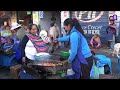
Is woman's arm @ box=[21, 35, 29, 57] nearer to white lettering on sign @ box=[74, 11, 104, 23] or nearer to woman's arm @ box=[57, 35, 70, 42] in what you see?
woman's arm @ box=[57, 35, 70, 42]

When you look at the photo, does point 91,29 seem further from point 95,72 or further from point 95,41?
point 95,72

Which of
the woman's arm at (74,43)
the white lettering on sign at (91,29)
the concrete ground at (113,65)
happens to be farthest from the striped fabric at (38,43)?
the white lettering on sign at (91,29)

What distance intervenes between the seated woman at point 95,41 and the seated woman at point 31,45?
0.73m

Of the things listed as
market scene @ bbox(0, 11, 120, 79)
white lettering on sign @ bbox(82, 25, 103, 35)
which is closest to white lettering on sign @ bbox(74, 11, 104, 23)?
market scene @ bbox(0, 11, 120, 79)

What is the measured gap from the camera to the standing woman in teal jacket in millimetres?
3701

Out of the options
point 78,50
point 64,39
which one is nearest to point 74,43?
point 78,50

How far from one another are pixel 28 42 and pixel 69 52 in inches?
26.9

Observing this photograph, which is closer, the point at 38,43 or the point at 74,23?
the point at 74,23

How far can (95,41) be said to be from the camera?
156 inches

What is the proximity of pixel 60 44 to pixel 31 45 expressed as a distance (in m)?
0.47

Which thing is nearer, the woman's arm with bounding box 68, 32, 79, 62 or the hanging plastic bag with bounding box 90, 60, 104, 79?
the woman's arm with bounding box 68, 32, 79, 62

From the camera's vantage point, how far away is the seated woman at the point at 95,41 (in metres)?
3.92

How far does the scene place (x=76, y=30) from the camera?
3.75 meters

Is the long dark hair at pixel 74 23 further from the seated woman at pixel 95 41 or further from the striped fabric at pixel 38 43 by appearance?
the striped fabric at pixel 38 43
